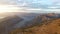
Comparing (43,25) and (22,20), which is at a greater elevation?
(22,20)

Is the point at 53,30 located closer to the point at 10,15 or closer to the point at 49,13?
the point at 49,13

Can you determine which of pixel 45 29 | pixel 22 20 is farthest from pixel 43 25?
pixel 22 20

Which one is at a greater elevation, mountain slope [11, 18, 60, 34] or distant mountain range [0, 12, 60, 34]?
distant mountain range [0, 12, 60, 34]

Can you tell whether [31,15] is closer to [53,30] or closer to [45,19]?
[45,19]

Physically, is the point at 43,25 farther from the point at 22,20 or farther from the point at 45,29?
the point at 22,20

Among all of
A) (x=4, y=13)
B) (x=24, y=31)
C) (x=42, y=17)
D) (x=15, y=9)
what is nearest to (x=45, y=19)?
(x=42, y=17)

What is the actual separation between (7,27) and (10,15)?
224mm

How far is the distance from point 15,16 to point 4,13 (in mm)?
206

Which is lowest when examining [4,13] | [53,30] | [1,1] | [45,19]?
[53,30]

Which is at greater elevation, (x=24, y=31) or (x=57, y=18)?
(x=57, y=18)

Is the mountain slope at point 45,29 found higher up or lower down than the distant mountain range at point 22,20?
lower down

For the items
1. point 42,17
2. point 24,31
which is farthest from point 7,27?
point 42,17

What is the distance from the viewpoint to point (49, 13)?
7.30 feet

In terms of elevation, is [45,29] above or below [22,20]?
below
